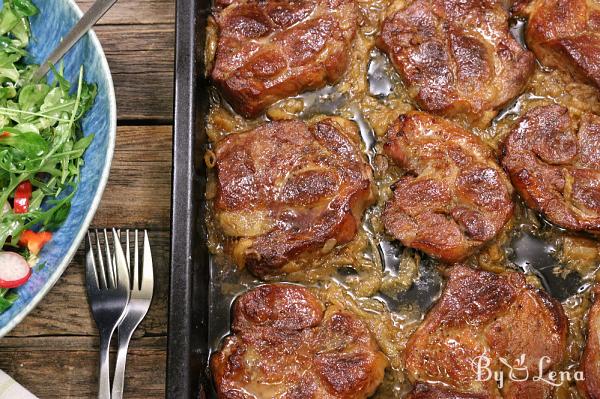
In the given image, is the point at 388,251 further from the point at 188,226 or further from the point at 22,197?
the point at 22,197

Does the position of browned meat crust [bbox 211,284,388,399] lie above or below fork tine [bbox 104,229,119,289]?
above

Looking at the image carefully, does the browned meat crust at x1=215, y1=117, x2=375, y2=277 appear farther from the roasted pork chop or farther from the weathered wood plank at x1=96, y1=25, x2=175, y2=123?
the weathered wood plank at x1=96, y1=25, x2=175, y2=123

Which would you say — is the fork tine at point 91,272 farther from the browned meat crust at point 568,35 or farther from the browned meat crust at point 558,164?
the browned meat crust at point 568,35

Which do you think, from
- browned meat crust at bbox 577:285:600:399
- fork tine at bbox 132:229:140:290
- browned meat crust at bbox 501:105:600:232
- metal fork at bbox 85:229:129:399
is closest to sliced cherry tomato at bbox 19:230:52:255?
metal fork at bbox 85:229:129:399

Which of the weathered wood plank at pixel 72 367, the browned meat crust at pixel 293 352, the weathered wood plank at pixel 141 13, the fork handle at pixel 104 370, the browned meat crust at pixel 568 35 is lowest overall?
the weathered wood plank at pixel 72 367

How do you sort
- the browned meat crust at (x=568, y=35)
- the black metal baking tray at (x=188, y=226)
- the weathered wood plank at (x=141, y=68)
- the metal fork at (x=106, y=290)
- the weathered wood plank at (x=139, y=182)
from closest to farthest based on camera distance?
the black metal baking tray at (x=188, y=226) < the browned meat crust at (x=568, y=35) < the metal fork at (x=106, y=290) < the weathered wood plank at (x=139, y=182) < the weathered wood plank at (x=141, y=68)

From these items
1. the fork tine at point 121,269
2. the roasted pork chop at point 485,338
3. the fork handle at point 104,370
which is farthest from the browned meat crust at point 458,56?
the fork handle at point 104,370
